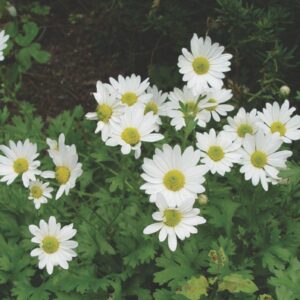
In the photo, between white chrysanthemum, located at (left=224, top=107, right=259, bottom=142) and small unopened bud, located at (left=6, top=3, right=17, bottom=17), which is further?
small unopened bud, located at (left=6, top=3, right=17, bottom=17)

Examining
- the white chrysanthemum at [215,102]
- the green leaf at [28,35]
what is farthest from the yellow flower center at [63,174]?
the green leaf at [28,35]

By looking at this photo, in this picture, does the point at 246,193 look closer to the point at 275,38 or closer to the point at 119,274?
the point at 119,274

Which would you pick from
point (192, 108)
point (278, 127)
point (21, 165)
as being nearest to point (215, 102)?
point (192, 108)

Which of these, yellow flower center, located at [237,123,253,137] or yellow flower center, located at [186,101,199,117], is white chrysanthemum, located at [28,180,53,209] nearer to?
yellow flower center, located at [186,101,199,117]

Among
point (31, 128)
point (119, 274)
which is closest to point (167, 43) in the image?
point (31, 128)

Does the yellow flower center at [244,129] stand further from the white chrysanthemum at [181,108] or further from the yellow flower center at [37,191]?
the yellow flower center at [37,191]

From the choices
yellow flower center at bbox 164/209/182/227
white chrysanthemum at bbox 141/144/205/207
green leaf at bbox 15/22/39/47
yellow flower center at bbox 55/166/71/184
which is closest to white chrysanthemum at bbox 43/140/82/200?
yellow flower center at bbox 55/166/71/184
